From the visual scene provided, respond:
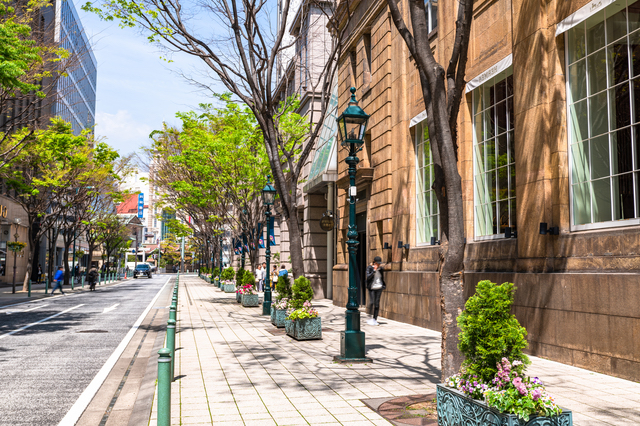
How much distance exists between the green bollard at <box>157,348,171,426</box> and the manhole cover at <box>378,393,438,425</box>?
235cm

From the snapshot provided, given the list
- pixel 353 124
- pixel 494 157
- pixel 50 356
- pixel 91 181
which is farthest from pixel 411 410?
pixel 91 181

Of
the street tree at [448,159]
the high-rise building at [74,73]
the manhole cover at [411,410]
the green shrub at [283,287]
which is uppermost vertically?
the high-rise building at [74,73]

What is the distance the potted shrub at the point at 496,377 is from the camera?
4.08m

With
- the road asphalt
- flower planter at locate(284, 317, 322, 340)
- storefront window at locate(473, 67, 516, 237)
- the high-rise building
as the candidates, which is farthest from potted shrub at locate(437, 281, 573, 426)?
the high-rise building

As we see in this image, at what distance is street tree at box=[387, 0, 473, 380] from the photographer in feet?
19.7

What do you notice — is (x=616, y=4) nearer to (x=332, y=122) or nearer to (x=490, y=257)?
(x=490, y=257)

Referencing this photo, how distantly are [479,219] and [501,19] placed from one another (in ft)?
14.3

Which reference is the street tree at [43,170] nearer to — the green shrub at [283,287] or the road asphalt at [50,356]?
the road asphalt at [50,356]

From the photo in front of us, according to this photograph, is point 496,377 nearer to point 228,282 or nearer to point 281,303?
point 281,303

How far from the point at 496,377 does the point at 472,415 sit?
1.50ft

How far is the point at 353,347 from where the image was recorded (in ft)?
30.4

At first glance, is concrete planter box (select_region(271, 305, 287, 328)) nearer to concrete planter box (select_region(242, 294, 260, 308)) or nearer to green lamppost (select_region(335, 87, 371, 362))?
green lamppost (select_region(335, 87, 371, 362))

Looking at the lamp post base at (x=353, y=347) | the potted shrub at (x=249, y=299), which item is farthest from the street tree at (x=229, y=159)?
the lamp post base at (x=353, y=347)

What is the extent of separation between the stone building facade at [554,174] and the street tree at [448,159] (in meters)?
3.06
